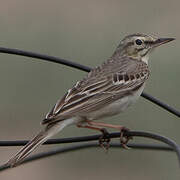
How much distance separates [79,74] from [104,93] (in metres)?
6.81

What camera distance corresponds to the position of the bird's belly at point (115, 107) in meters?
9.41

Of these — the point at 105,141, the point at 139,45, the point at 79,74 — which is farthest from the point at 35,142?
the point at 79,74

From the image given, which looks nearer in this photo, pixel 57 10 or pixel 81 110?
pixel 81 110

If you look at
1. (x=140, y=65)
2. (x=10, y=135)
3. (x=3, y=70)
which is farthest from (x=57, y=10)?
(x=140, y=65)

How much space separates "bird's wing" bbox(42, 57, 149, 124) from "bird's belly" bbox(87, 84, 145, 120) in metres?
0.05

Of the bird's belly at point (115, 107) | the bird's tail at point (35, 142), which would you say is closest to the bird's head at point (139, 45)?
the bird's belly at point (115, 107)

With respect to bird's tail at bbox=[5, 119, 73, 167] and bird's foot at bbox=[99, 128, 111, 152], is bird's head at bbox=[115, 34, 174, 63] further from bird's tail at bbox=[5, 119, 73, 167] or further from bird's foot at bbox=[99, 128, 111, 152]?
bird's tail at bbox=[5, 119, 73, 167]

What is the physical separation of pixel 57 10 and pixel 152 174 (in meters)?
9.02

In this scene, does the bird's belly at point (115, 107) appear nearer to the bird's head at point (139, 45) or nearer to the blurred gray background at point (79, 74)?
the bird's head at point (139, 45)

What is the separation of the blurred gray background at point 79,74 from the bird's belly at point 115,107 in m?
4.86

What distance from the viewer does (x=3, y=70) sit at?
58.7 feet

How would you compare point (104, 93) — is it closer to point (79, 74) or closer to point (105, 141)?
point (105, 141)

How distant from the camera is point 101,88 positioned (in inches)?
388

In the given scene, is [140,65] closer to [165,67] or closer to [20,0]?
[165,67]
